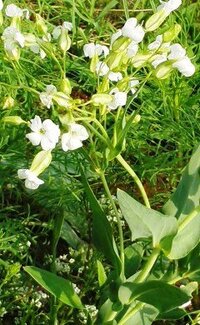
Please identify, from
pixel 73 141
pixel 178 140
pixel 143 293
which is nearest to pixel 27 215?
pixel 178 140

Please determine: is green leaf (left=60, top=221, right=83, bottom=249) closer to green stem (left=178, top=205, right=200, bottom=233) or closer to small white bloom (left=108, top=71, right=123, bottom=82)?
green stem (left=178, top=205, right=200, bottom=233)

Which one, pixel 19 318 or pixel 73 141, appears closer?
pixel 73 141

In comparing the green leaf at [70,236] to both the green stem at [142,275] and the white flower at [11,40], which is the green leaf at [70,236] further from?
the white flower at [11,40]

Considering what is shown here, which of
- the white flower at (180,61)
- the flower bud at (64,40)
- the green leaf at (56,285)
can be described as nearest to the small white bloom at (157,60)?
the white flower at (180,61)

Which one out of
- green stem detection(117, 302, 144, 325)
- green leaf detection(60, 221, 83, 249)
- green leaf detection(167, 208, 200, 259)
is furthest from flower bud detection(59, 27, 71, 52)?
green leaf detection(60, 221, 83, 249)

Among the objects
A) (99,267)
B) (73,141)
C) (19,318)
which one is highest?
(73,141)

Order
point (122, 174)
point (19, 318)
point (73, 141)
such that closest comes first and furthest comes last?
1. point (73, 141)
2. point (19, 318)
3. point (122, 174)

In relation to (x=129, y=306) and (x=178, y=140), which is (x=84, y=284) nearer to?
(x=129, y=306)

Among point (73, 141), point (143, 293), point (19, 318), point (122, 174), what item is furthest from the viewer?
point (122, 174)
